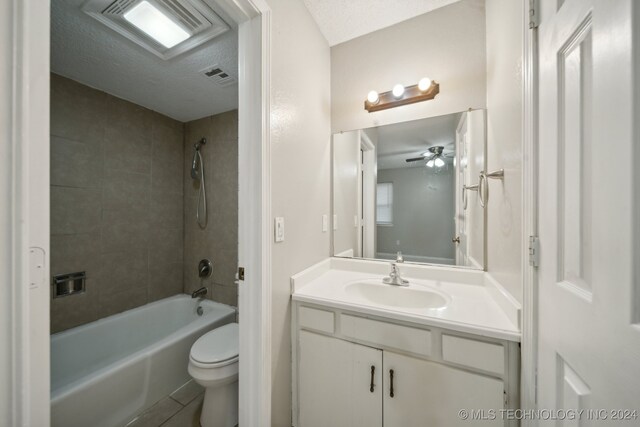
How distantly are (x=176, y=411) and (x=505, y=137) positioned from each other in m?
2.46

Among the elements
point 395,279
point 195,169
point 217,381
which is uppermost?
point 195,169

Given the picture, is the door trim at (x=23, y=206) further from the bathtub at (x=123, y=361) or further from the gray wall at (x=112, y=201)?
the gray wall at (x=112, y=201)

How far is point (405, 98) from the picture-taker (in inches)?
57.1

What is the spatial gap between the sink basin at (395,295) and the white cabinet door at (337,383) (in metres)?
0.32

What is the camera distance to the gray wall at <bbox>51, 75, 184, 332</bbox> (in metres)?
1.69

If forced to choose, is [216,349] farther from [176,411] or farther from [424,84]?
[424,84]

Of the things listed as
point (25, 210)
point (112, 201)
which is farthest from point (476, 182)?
point (112, 201)

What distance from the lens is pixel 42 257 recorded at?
1.47 feet

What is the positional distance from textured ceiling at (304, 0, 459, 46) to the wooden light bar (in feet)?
1.45

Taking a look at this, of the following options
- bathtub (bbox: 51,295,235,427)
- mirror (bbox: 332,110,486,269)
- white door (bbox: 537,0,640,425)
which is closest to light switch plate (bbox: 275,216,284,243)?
mirror (bbox: 332,110,486,269)

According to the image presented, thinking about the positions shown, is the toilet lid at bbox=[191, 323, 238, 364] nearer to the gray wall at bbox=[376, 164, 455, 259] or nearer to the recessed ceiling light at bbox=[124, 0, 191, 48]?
the gray wall at bbox=[376, 164, 455, 259]

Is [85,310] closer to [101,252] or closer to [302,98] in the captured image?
[101,252]

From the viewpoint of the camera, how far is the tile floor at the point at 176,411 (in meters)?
1.42

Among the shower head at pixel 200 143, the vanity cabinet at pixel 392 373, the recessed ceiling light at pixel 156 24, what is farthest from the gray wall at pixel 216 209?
the vanity cabinet at pixel 392 373
